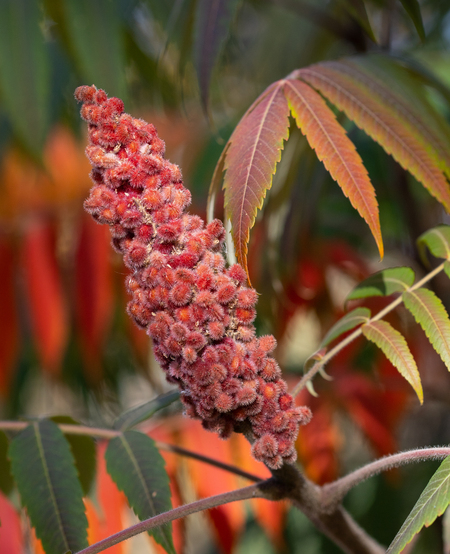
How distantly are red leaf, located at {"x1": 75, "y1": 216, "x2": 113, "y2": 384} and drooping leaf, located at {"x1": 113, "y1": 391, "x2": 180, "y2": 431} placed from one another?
53cm

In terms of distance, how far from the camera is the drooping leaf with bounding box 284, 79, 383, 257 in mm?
623

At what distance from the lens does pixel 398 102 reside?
30.0 inches

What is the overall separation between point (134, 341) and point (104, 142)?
1.01 m

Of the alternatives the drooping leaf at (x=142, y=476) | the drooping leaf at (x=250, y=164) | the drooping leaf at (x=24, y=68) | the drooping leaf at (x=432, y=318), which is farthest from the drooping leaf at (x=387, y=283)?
the drooping leaf at (x=24, y=68)

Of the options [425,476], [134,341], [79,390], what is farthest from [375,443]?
[79,390]

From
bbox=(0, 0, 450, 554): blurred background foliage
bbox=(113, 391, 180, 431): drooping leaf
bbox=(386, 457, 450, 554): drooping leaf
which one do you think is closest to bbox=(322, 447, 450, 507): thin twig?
bbox=(386, 457, 450, 554): drooping leaf

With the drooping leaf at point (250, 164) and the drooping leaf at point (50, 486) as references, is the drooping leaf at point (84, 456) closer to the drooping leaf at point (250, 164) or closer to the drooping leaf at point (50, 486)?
the drooping leaf at point (50, 486)

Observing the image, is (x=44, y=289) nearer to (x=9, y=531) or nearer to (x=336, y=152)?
(x=9, y=531)

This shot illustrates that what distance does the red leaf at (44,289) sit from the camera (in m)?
1.46

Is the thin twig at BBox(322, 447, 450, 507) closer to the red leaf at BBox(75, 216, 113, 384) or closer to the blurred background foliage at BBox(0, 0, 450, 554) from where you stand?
the blurred background foliage at BBox(0, 0, 450, 554)

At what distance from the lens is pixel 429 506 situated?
0.54m

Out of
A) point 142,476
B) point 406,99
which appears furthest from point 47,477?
point 406,99

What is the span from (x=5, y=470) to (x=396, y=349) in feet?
2.19

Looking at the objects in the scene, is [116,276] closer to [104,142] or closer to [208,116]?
[208,116]
